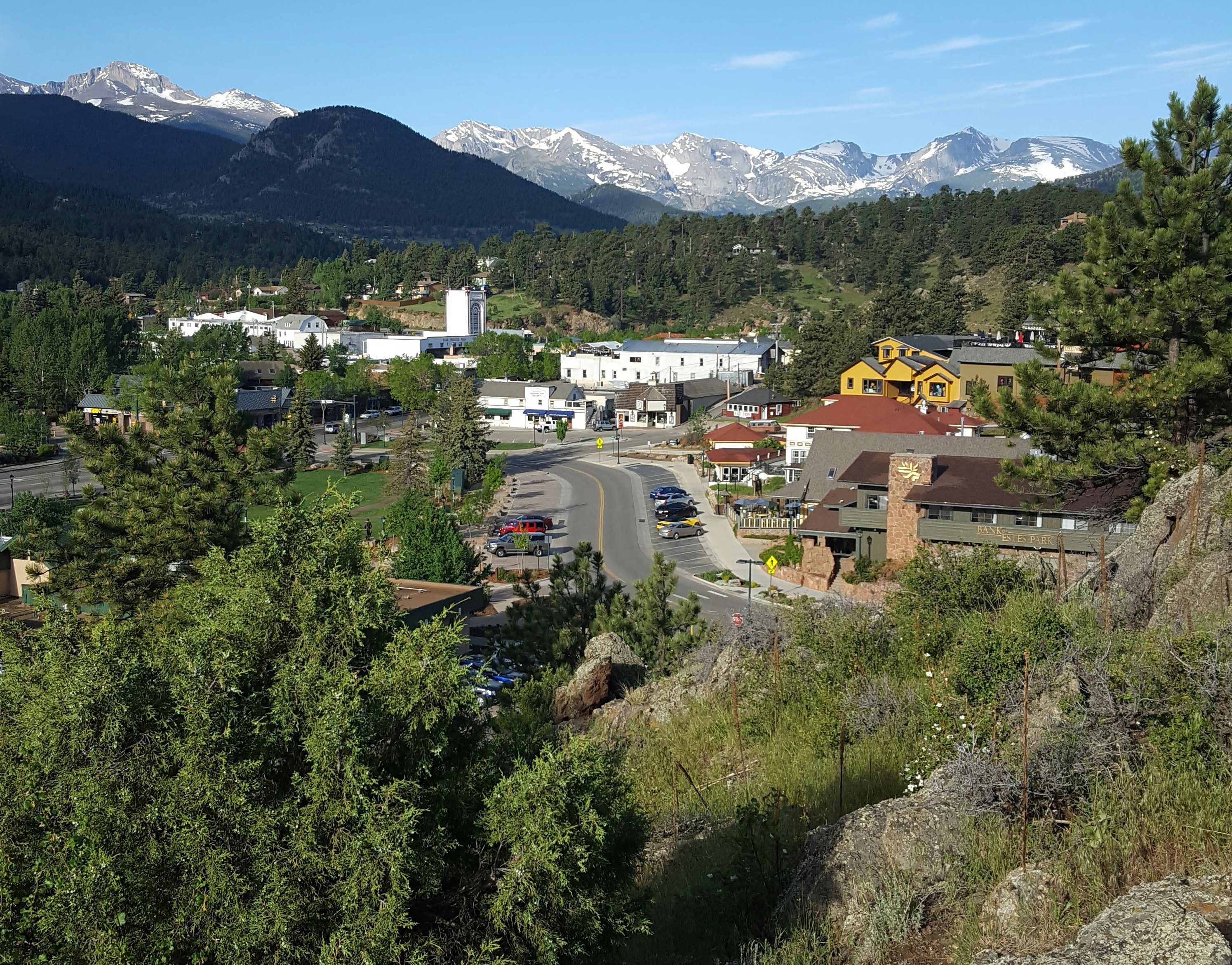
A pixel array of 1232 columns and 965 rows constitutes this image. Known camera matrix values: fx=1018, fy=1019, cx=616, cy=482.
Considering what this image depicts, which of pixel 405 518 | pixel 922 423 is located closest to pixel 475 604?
pixel 405 518

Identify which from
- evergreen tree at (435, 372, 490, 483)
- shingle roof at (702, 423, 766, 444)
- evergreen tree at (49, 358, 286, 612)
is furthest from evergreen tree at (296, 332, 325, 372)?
evergreen tree at (49, 358, 286, 612)

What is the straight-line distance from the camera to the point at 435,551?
96.5 ft

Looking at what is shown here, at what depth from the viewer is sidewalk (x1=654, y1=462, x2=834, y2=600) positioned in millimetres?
31312

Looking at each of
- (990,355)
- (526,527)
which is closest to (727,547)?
(526,527)

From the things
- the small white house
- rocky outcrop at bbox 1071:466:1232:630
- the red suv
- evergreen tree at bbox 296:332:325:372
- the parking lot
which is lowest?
the parking lot

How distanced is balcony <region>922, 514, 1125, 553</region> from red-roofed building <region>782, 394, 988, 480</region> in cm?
1405

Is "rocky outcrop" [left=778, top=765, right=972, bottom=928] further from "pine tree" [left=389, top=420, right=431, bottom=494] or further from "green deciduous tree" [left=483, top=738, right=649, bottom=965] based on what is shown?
"pine tree" [left=389, top=420, right=431, bottom=494]

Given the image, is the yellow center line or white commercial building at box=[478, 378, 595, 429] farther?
white commercial building at box=[478, 378, 595, 429]

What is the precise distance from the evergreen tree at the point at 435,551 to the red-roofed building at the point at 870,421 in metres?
17.2

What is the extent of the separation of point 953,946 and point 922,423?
41022 mm

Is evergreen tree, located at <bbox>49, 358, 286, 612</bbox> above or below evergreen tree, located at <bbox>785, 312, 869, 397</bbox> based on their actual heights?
below

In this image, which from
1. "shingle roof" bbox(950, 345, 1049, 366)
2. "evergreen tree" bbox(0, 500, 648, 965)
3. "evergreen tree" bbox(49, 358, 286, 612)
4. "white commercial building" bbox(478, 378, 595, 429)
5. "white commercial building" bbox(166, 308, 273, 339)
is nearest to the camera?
"evergreen tree" bbox(0, 500, 648, 965)

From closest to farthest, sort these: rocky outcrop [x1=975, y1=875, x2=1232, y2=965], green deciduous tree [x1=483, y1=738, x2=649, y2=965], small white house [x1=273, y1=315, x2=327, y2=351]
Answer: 1. rocky outcrop [x1=975, y1=875, x2=1232, y2=965]
2. green deciduous tree [x1=483, y1=738, x2=649, y2=965]
3. small white house [x1=273, y1=315, x2=327, y2=351]

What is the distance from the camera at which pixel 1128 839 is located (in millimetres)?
5559
